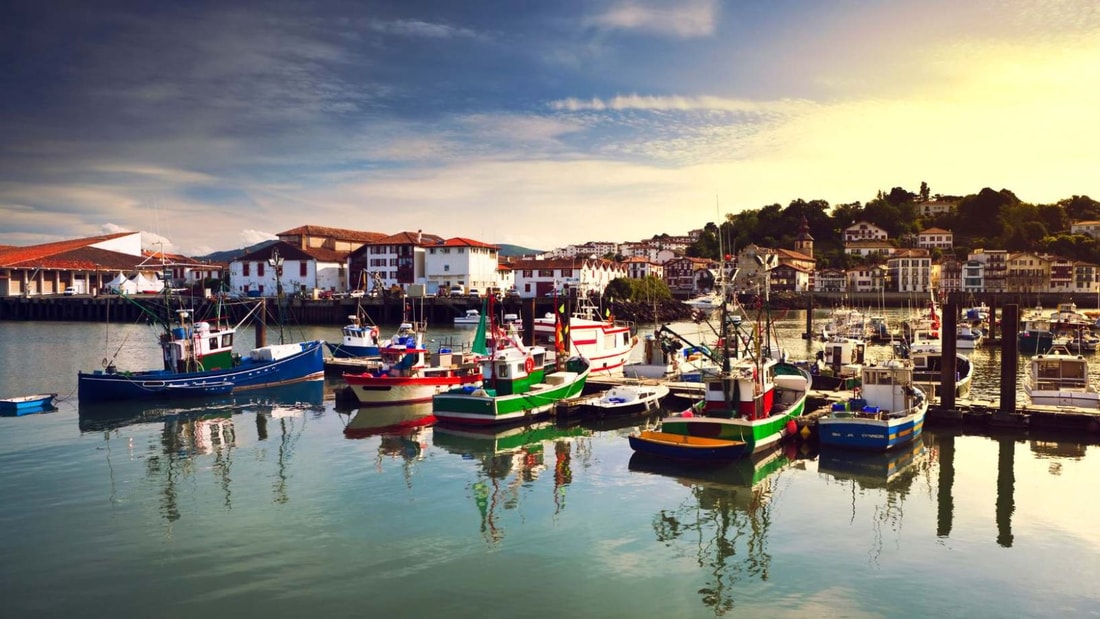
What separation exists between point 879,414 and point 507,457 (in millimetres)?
11153

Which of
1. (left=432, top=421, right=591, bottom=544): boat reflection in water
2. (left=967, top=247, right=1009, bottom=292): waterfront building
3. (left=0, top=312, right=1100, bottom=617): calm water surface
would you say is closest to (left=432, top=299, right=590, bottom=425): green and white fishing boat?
(left=432, top=421, right=591, bottom=544): boat reflection in water

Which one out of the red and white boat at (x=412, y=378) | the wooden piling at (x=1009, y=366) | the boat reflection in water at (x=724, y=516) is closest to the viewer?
the boat reflection in water at (x=724, y=516)

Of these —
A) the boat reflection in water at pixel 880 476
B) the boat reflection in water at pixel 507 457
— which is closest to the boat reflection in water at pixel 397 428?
the boat reflection in water at pixel 507 457

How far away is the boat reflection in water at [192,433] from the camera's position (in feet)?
64.2

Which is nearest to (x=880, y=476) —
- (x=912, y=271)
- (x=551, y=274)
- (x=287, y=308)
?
(x=287, y=308)

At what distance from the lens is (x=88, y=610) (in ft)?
40.6

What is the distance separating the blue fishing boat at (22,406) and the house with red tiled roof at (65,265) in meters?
78.8

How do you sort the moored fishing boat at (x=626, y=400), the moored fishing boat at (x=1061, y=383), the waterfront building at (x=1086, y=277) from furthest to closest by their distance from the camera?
the waterfront building at (x=1086, y=277) → the moored fishing boat at (x=626, y=400) → the moored fishing boat at (x=1061, y=383)

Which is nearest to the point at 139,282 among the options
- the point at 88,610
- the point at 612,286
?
the point at 612,286

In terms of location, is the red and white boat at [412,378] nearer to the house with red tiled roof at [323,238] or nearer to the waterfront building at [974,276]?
the house with red tiled roof at [323,238]

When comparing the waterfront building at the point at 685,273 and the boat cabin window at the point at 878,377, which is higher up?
the waterfront building at the point at 685,273

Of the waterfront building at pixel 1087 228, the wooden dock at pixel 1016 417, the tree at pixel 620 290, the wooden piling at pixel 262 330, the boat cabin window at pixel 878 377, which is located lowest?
the wooden dock at pixel 1016 417

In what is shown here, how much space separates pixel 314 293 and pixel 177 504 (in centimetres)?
7454

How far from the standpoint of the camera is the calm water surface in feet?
42.1
